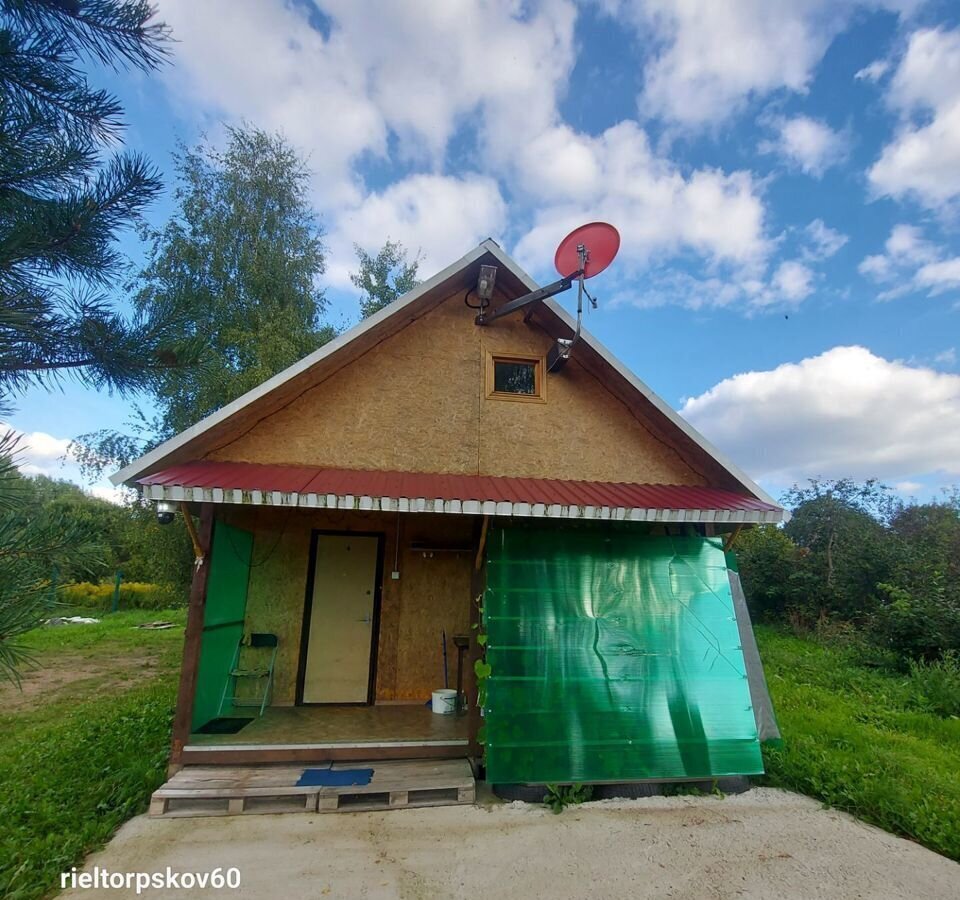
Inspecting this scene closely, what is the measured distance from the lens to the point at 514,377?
20.4 ft

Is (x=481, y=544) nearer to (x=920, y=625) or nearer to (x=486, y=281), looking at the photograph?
(x=486, y=281)

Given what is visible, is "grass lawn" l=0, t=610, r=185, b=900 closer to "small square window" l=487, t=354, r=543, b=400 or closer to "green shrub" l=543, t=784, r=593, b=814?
"green shrub" l=543, t=784, r=593, b=814

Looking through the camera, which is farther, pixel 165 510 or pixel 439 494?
pixel 165 510

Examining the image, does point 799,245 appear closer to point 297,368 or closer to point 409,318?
point 409,318

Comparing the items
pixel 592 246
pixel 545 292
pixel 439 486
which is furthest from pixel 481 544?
pixel 592 246

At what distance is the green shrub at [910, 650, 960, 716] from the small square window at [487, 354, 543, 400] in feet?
23.5

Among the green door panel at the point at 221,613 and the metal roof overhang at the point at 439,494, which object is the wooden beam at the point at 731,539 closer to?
the metal roof overhang at the point at 439,494

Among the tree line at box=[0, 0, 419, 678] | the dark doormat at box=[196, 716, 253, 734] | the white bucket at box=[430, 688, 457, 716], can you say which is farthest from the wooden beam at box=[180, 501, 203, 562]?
the white bucket at box=[430, 688, 457, 716]

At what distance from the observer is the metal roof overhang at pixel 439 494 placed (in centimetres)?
437

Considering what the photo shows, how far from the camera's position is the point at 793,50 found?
751cm

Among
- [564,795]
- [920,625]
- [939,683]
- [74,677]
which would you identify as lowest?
[564,795]

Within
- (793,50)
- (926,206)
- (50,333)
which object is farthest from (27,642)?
(926,206)

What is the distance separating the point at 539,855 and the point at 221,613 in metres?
3.78

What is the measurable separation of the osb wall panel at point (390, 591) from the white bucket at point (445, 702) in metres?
0.61
